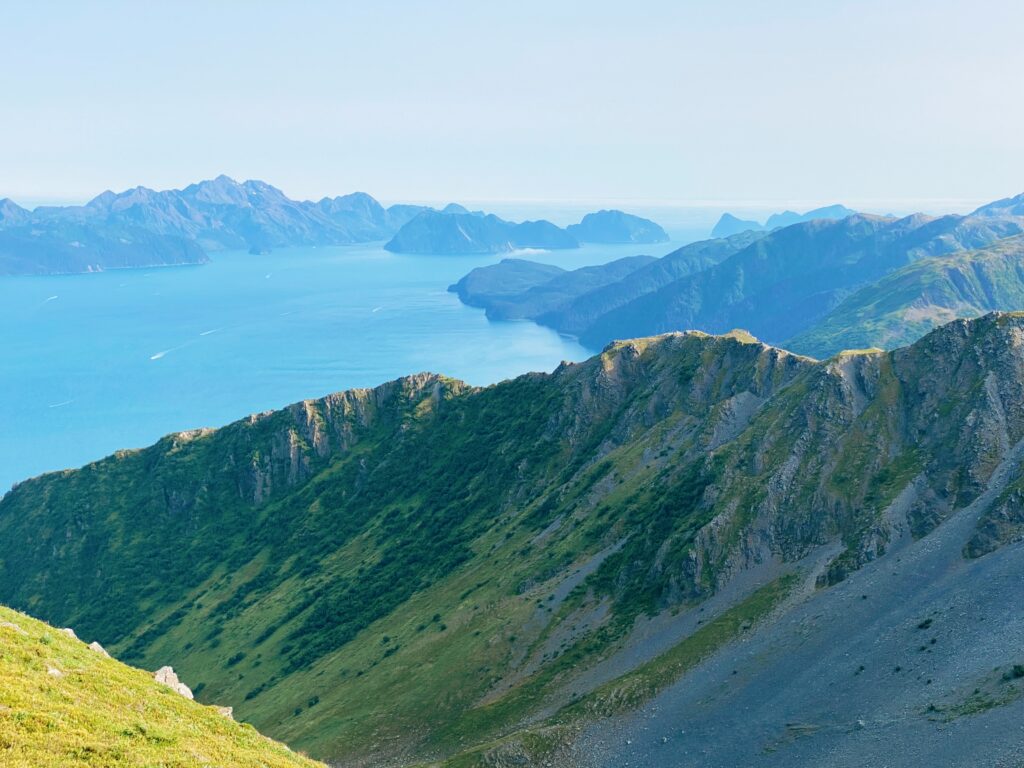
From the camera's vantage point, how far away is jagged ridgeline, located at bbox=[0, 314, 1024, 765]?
90.2 m

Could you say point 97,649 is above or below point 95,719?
below

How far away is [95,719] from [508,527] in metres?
98.7

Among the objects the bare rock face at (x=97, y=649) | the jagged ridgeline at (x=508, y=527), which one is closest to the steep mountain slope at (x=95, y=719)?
the bare rock face at (x=97, y=649)

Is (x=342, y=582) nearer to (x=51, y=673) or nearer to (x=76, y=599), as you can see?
(x=76, y=599)

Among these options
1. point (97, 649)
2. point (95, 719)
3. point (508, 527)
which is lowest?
point (508, 527)

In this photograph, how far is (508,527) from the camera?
134 m

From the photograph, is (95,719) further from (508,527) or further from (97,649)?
(508,527)

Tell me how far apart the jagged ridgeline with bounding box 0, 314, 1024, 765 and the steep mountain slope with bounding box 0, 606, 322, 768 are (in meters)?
37.3

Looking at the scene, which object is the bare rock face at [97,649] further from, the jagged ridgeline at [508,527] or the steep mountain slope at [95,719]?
the jagged ridgeline at [508,527]

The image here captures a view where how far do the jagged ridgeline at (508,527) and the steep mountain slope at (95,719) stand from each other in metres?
37.3

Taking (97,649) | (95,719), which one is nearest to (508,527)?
(97,649)

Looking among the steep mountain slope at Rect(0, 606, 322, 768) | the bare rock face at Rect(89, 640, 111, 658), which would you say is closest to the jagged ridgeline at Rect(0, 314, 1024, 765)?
the bare rock face at Rect(89, 640, 111, 658)

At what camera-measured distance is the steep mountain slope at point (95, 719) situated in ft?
111

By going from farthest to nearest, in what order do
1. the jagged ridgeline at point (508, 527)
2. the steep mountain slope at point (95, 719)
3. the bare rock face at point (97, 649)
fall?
the jagged ridgeline at point (508, 527)
the bare rock face at point (97, 649)
the steep mountain slope at point (95, 719)
